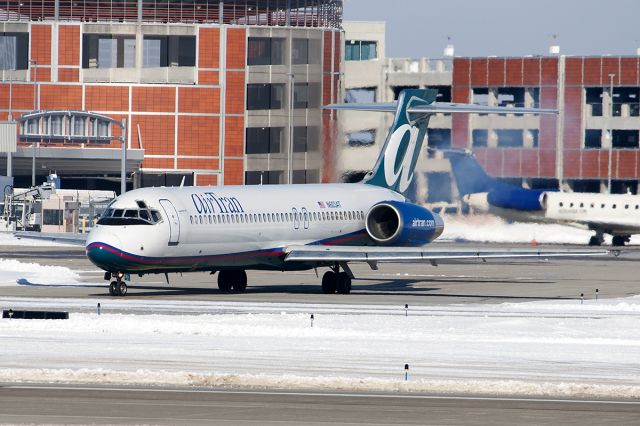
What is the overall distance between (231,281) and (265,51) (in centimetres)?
5816

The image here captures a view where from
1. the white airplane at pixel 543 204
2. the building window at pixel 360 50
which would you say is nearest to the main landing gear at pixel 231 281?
the white airplane at pixel 543 204

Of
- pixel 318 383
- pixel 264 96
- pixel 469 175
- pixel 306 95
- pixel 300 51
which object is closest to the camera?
pixel 318 383

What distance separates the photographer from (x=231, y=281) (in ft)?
143

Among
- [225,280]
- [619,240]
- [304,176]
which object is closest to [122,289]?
[225,280]

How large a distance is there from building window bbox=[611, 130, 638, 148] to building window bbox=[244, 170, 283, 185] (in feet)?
98.0

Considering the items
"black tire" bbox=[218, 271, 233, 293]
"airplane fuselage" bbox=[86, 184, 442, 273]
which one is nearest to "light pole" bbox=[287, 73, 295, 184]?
"airplane fuselage" bbox=[86, 184, 442, 273]

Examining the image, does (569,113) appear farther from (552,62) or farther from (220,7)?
(220,7)

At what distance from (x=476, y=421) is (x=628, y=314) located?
17.5m

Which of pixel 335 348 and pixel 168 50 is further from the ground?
pixel 168 50

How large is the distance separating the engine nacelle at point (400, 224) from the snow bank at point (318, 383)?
22.7 metres

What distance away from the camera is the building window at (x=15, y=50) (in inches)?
3888

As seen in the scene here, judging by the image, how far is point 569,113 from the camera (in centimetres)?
11088

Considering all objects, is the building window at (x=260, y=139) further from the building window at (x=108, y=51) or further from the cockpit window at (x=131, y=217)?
the cockpit window at (x=131, y=217)

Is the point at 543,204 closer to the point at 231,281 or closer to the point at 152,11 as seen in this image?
the point at 152,11
